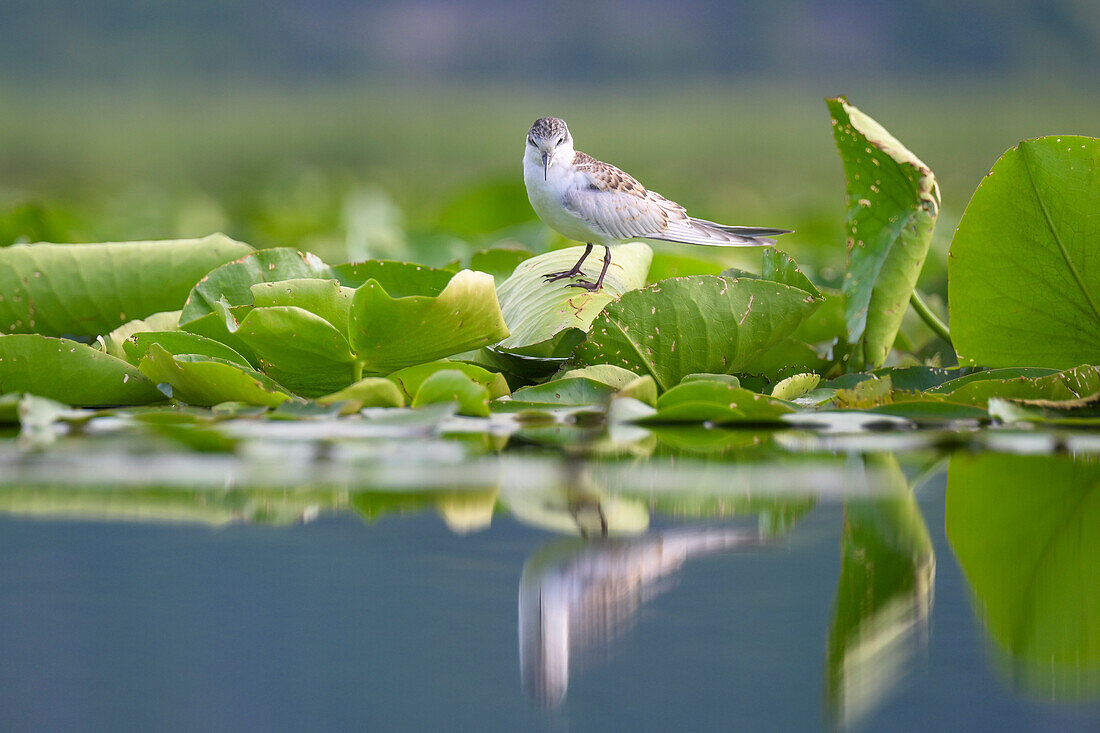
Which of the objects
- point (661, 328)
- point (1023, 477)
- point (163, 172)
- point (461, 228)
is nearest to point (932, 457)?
point (1023, 477)

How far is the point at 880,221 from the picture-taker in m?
0.85

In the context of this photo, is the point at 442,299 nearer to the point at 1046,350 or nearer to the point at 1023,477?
the point at 1023,477

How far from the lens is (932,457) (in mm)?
563

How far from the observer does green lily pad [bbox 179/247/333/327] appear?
2.89ft

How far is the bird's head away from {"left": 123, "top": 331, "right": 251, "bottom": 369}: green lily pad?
1.32ft

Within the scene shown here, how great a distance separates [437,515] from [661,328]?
0.39 meters

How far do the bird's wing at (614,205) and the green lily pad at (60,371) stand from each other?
0.44m

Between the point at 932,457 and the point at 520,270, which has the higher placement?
the point at 520,270

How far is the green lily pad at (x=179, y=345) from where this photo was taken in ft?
2.57

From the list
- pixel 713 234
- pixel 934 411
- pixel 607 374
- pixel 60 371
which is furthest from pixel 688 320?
pixel 60 371

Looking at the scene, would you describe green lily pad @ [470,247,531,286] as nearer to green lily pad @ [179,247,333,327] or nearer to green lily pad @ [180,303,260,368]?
green lily pad @ [179,247,333,327]

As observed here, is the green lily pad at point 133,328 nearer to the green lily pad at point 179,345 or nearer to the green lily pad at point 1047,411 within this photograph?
the green lily pad at point 179,345

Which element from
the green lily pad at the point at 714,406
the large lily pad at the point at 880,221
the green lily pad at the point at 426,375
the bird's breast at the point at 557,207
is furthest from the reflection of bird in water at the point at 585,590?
the bird's breast at the point at 557,207

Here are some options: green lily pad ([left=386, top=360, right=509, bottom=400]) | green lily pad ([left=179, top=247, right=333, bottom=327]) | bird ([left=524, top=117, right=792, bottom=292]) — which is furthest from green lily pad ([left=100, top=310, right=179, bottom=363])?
bird ([left=524, top=117, right=792, bottom=292])
